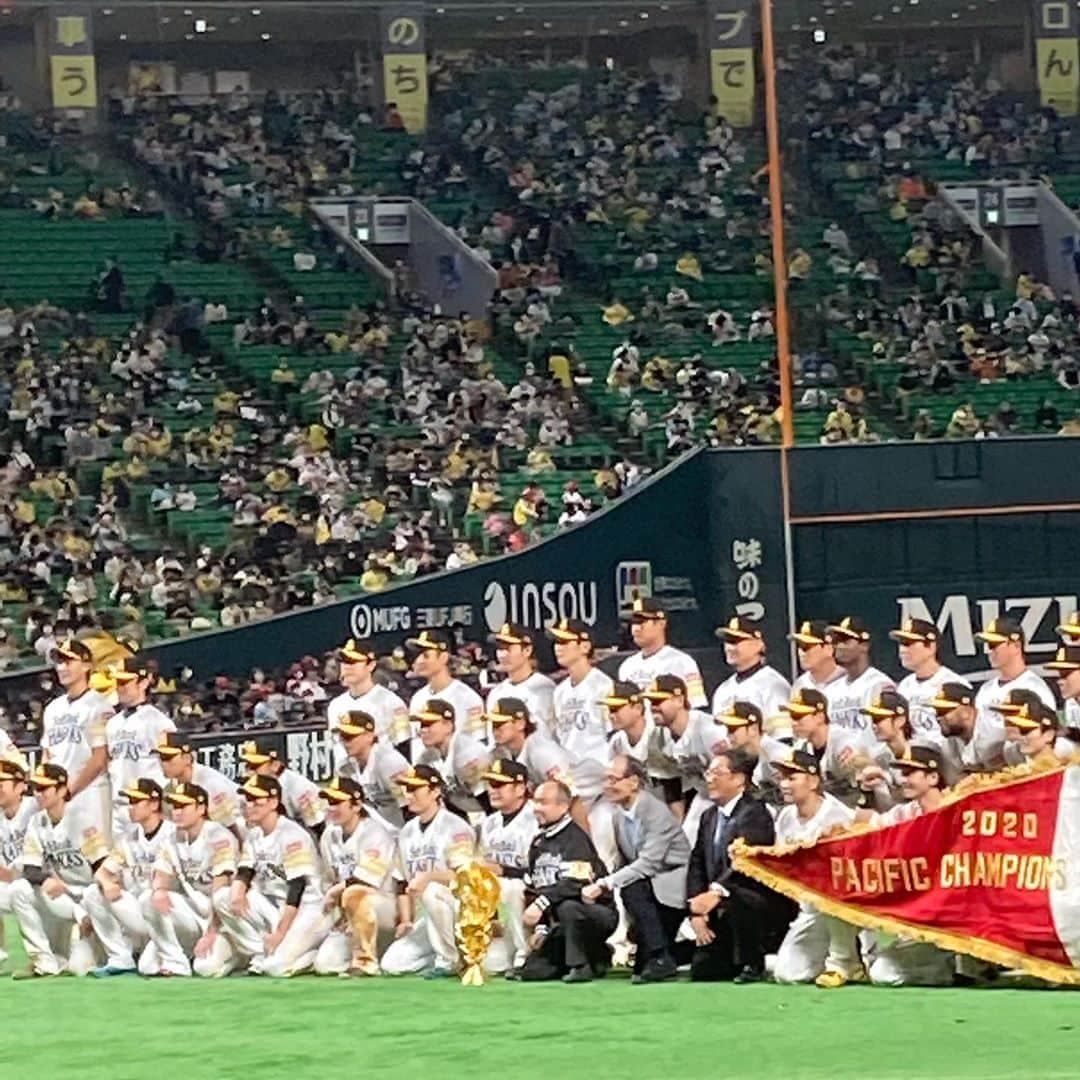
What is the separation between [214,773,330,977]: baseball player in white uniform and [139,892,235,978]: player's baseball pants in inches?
3.3

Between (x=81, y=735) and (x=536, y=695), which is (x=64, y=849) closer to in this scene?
(x=81, y=735)

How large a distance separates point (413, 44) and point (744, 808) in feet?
60.7

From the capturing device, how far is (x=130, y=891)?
11.4m

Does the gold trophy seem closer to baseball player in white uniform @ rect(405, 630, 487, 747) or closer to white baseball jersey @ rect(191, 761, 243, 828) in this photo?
baseball player in white uniform @ rect(405, 630, 487, 747)

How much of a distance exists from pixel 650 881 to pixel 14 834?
3130 mm

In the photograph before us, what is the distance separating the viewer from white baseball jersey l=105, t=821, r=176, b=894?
1137 cm

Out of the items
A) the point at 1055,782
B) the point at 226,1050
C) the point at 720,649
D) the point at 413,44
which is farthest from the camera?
the point at 413,44

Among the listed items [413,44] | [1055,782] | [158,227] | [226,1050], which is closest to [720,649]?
[1055,782]

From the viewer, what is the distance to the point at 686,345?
2228 cm

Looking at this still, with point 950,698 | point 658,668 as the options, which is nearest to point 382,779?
point 658,668

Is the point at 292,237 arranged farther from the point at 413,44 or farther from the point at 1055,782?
the point at 1055,782

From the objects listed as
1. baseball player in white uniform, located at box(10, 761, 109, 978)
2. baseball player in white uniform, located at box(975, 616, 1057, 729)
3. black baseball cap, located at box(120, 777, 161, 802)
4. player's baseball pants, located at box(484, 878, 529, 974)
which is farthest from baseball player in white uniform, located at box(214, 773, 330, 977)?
baseball player in white uniform, located at box(975, 616, 1057, 729)

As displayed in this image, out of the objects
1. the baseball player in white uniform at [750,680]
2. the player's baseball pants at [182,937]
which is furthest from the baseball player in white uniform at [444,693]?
the player's baseball pants at [182,937]

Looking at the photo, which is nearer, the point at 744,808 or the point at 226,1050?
the point at 226,1050
